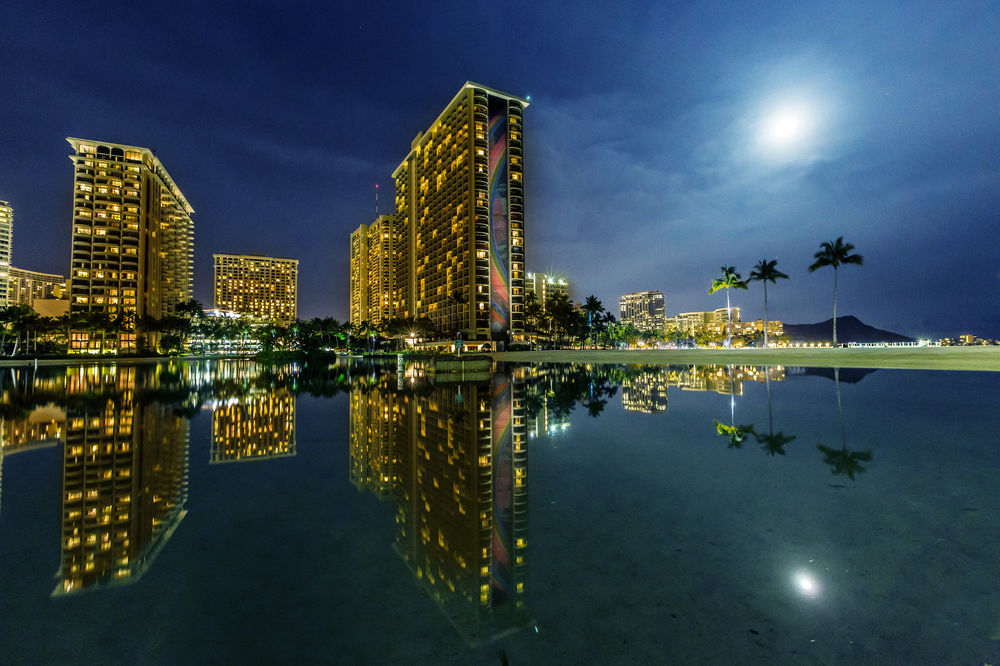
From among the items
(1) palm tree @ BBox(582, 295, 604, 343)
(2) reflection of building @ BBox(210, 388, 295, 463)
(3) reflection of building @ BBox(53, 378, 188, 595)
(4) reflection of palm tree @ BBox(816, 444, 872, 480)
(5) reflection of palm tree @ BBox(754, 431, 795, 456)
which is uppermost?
(1) palm tree @ BBox(582, 295, 604, 343)

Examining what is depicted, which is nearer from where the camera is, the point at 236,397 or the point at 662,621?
the point at 662,621

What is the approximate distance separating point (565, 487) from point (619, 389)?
1469 centimetres

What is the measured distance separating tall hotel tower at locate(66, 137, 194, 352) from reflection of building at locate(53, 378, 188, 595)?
129 meters

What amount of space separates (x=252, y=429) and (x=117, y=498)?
5208 mm

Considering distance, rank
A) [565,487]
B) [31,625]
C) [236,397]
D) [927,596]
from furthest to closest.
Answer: [236,397] < [565,487] < [927,596] < [31,625]

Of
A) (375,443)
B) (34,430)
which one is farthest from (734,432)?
(34,430)

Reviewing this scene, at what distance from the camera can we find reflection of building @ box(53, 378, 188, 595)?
4.00m

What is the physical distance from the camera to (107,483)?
6328 millimetres

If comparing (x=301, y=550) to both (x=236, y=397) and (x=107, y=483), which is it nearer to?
(x=107, y=483)

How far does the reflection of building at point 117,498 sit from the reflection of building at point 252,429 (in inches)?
29.5

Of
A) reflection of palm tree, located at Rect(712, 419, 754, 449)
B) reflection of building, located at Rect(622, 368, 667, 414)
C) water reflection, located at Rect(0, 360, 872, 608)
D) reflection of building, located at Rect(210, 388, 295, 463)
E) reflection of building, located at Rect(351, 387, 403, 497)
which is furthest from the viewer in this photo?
reflection of building, located at Rect(622, 368, 667, 414)

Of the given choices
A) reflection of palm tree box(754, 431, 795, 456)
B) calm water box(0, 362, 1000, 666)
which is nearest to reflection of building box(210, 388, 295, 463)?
calm water box(0, 362, 1000, 666)

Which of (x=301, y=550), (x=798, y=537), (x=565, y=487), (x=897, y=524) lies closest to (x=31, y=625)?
(x=301, y=550)

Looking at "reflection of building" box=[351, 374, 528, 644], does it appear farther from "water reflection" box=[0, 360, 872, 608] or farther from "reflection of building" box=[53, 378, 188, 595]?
"reflection of building" box=[53, 378, 188, 595]
